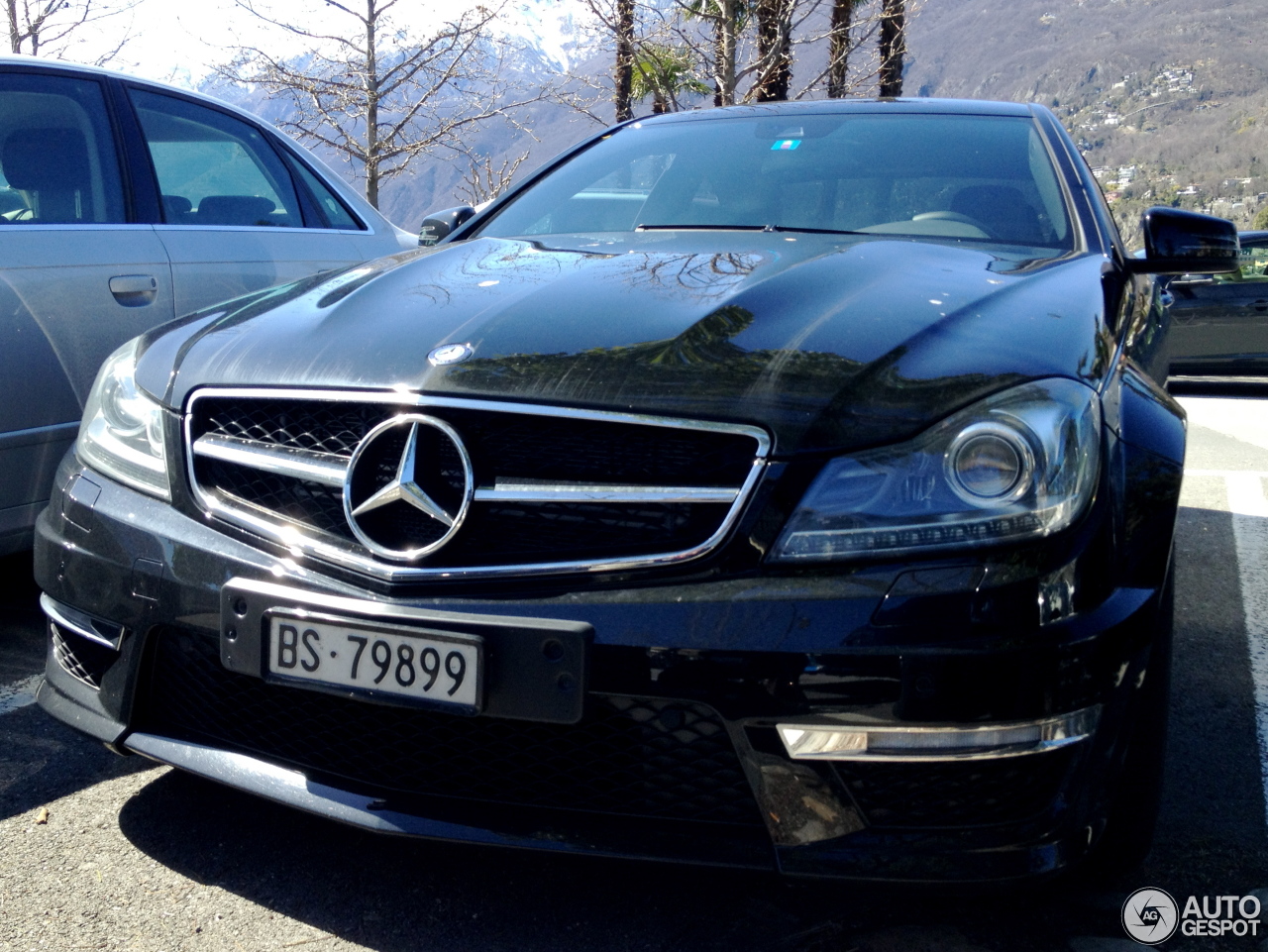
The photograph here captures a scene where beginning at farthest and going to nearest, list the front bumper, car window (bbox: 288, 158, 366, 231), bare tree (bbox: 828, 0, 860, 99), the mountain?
the mountain < bare tree (bbox: 828, 0, 860, 99) < car window (bbox: 288, 158, 366, 231) < the front bumper

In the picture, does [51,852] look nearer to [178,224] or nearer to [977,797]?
[977,797]

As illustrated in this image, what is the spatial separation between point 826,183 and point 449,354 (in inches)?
58.0

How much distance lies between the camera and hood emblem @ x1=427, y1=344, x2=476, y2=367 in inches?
76.6

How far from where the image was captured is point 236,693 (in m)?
2.05

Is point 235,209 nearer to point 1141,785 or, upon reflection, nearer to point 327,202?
point 327,202

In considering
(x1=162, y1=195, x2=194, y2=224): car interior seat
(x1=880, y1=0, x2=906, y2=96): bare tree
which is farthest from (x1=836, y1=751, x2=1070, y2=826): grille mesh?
(x1=880, y1=0, x2=906, y2=96): bare tree

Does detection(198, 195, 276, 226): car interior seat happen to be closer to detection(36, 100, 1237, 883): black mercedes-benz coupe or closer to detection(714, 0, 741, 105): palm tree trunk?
detection(36, 100, 1237, 883): black mercedes-benz coupe

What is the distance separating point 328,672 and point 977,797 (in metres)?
0.97

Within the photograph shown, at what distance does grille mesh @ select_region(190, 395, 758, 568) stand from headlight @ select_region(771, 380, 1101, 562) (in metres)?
0.13

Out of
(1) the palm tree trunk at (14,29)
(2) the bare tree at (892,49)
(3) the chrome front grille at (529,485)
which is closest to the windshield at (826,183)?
(3) the chrome front grille at (529,485)

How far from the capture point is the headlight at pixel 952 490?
170cm

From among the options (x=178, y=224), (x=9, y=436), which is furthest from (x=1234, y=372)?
(x=9, y=436)

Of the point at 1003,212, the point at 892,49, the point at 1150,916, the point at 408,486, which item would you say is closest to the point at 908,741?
the point at 1150,916

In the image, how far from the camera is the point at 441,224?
12.0 ft
